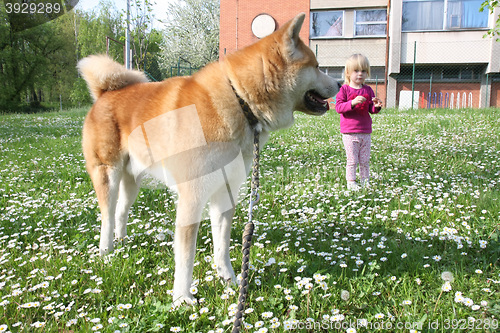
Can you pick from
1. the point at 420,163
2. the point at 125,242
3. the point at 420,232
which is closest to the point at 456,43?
the point at 420,163

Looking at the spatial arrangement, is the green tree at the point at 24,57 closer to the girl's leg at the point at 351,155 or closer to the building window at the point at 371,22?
the building window at the point at 371,22

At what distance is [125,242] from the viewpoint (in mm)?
3158

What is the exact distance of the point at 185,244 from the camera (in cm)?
227

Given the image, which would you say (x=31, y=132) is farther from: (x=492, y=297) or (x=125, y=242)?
(x=492, y=297)

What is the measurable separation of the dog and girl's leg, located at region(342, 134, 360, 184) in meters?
2.21

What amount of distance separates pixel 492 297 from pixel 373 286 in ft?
2.26

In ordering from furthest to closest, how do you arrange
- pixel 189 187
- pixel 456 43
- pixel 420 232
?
1. pixel 456 43
2. pixel 420 232
3. pixel 189 187

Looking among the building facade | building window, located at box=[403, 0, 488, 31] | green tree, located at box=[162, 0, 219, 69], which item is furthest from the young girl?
green tree, located at box=[162, 0, 219, 69]

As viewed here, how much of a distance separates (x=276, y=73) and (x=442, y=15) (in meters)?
21.5

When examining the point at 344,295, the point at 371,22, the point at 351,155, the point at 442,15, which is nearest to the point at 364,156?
the point at 351,155

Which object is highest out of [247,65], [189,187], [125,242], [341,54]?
[341,54]

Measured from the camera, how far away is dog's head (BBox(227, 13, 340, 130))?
7.64ft

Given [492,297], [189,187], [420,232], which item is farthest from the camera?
[420,232]

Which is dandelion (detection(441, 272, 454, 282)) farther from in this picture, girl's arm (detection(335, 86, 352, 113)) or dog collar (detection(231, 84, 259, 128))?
girl's arm (detection(335, 86, 352, 113))
